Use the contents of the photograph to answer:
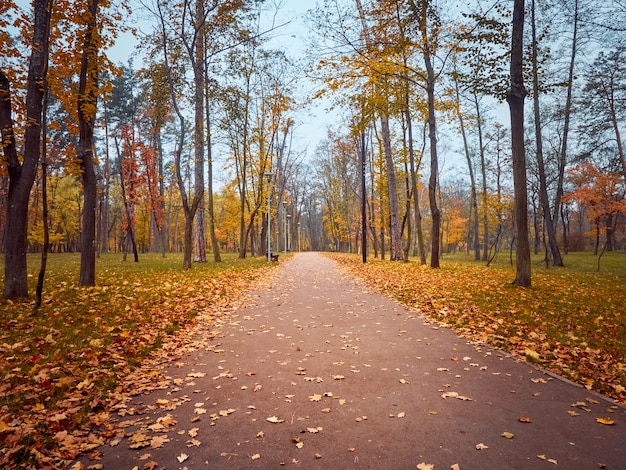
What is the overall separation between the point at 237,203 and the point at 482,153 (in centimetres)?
2350

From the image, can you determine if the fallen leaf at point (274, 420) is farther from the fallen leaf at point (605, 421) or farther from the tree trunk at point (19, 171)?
the tree trunk at point (19, 171)

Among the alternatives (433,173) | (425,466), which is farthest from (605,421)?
(433,173)

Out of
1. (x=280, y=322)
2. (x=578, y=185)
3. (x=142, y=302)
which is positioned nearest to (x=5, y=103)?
(x=142, y=302)

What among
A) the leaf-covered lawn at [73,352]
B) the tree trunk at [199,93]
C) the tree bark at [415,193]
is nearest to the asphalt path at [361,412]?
the leaf-covered lawn at [73,352]

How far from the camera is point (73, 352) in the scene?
15.4 ft

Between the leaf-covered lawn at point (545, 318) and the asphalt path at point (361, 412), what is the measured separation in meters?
0.46

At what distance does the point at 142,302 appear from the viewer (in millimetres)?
7816

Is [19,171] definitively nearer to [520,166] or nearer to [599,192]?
[520,166]

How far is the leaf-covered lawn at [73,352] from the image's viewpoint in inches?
111

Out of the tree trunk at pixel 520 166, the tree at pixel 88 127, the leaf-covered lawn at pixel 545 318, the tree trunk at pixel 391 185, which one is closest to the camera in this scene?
the leaf-covered lawn at pixel 545 318

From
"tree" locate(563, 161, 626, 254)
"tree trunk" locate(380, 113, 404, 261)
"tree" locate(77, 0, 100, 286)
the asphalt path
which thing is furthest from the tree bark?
"tree" locate(563, 161, 626, 254)

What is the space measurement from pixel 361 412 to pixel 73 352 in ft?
12.9

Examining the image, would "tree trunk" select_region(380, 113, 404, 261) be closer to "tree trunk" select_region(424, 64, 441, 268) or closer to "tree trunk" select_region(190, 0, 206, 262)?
"tree trunk" select_region(424, 64, 441, 268)

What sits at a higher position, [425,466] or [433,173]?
[433,173]
